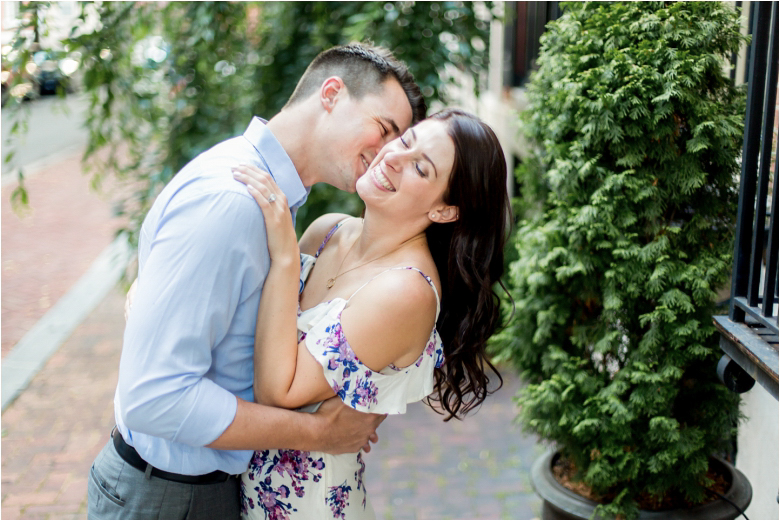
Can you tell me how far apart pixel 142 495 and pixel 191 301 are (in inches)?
30.1

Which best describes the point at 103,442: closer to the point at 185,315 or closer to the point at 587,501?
the point at 587,501

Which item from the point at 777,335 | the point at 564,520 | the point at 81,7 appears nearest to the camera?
the point at 777,335

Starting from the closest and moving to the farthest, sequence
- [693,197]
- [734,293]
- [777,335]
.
→ [777,335], [734,293], [693,197]

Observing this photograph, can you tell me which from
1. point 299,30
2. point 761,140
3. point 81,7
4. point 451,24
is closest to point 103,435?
point 81,7

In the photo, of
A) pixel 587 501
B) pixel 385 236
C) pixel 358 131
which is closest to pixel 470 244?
pixel 385 236

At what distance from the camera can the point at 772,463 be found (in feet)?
11.1

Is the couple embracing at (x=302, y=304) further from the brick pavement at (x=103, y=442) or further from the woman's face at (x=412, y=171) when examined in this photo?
the brick pavement at (x=103, y=442)

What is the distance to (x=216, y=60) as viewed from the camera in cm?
595

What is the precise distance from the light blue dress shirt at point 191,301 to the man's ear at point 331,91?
1.84ft

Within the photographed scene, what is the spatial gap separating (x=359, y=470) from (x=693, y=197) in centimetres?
178

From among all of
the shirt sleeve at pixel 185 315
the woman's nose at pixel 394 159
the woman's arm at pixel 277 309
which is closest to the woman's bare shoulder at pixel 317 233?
the woman's nose at pixel 394 159

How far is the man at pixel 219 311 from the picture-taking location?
185cm

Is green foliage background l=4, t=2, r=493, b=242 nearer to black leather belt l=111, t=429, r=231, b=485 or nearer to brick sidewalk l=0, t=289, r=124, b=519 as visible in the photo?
brick sidewalk l=0, t=289, r=124, b=519

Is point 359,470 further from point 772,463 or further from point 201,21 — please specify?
point 201,21
